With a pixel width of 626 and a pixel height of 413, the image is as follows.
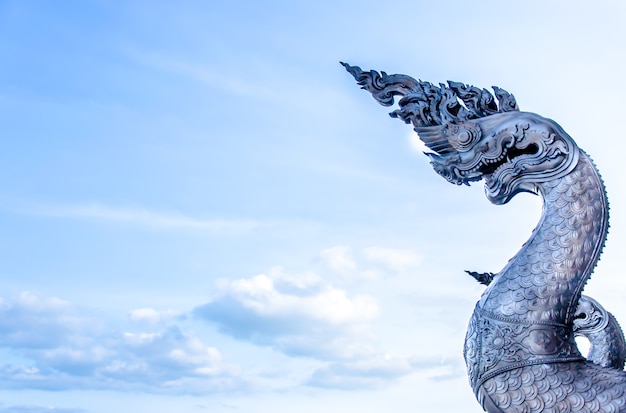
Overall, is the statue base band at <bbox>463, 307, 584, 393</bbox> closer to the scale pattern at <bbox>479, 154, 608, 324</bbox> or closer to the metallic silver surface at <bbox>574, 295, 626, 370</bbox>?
the scale pattern at <bbox>479, 154, 608, 324</bbox>

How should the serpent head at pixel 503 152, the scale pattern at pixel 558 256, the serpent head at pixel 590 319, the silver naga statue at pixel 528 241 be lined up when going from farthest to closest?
the serpent head at pixel 590 319
the serpent head at pixel 503 152
the scale pattern at pixel 558 256
the silver naga statue at pixel 528 241

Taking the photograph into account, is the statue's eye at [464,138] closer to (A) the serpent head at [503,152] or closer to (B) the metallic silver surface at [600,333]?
(A) the serpent head at [503,152]

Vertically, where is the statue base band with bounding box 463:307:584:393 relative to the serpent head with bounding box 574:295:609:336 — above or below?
below

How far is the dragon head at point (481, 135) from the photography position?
273 inches

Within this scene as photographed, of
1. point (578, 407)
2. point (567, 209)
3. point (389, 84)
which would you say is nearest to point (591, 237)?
point (567, 209)

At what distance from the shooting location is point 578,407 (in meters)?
6.21

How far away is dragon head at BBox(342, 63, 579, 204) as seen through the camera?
6.94 m

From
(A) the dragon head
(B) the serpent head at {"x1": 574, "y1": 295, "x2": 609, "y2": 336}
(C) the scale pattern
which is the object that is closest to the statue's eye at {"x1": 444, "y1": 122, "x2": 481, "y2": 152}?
(A) the dragon head

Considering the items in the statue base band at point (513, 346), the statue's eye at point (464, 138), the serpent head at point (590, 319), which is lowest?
the statue base band at point (513, 346)

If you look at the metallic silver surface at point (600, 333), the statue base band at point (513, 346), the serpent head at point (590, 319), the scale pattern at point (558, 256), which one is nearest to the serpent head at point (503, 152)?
the scale pattern at point (558, 256)

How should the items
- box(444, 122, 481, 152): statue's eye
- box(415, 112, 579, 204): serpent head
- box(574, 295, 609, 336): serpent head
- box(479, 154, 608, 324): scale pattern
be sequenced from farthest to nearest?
box(574, 295, 609, 336): serpent head → box(444, 122, 481, 152): statue's eye → box(415, 112, 579, 204): serpent head → box(479, 154, 608, 324): scale pattern

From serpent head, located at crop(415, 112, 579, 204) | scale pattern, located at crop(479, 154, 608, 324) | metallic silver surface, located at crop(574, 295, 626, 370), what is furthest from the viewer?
metallic silver surface, located at crop(574, 295, 626, 370)

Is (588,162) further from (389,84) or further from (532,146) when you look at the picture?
(389,84)

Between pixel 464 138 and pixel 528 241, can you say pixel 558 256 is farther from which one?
pixel 464 138
